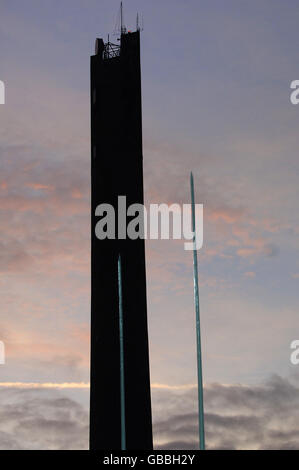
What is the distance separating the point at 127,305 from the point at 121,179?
1175 cm

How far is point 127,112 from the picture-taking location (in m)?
69.7

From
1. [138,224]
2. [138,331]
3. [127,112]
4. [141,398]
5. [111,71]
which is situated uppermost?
[111,71]

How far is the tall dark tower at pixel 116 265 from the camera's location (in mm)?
63750

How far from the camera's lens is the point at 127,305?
213 ft

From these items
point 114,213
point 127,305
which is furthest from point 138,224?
point 127,305

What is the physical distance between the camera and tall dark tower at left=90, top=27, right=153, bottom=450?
63750 millimetres

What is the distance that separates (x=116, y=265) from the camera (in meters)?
66.8
